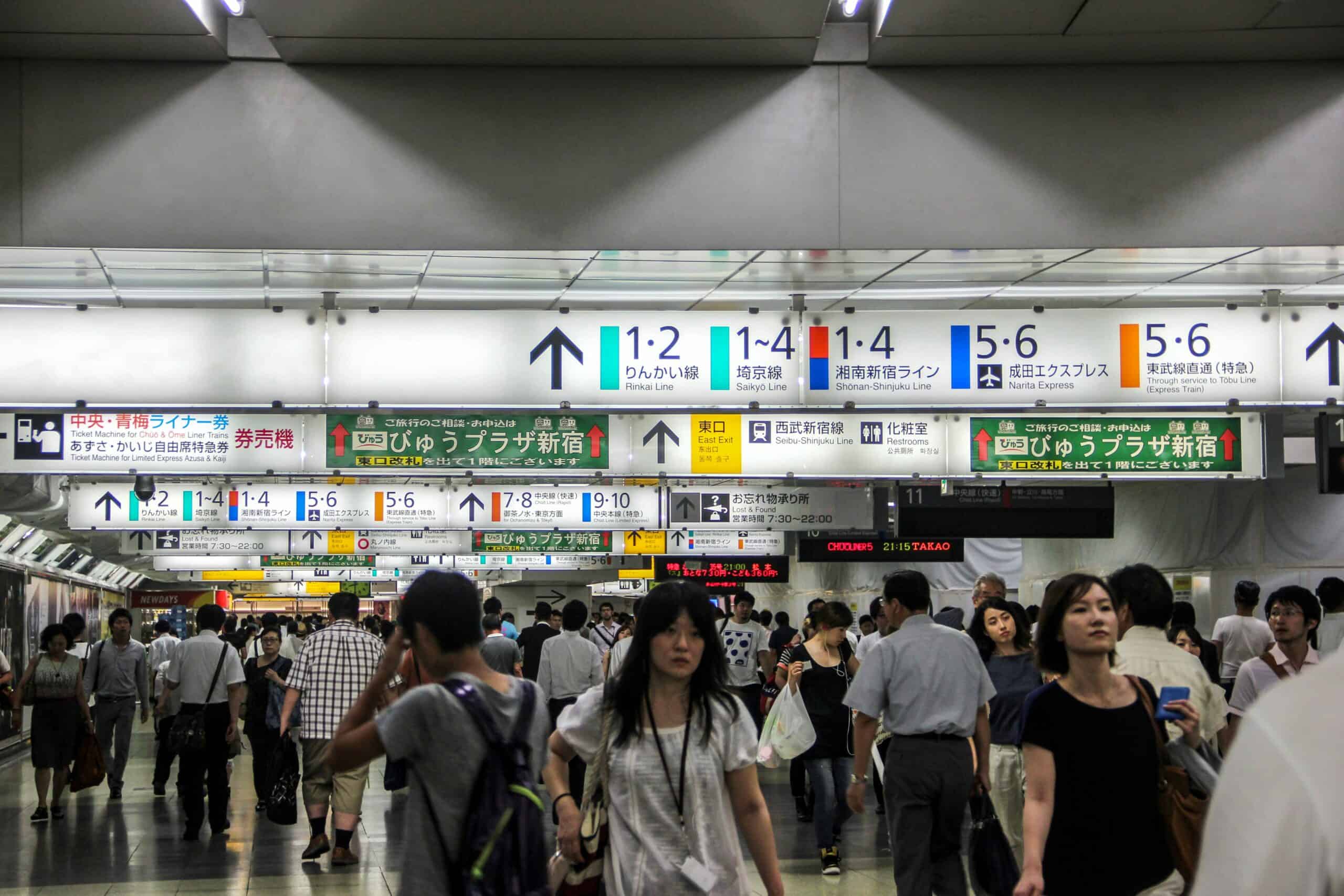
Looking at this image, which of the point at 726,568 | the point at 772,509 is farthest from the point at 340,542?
the point at 772,509

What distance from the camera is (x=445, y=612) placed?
11.1 feet

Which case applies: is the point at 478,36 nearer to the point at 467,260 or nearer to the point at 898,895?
the point at 467,260

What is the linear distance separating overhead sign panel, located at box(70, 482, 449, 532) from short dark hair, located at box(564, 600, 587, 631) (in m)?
6.76

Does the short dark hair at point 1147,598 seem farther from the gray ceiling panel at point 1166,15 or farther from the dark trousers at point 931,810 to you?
the gray ceiling panel at point 1166,15

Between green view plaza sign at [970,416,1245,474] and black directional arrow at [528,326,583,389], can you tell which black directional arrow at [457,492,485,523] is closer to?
green view plaza sign at [970,416,1245,474]

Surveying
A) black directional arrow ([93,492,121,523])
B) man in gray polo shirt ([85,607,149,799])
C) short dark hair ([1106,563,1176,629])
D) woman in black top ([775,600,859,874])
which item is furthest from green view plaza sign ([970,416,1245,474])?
black directional arrow ([93,492,121,523])

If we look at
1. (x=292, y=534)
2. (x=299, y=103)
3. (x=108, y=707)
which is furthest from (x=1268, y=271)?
(x=292, y=534)

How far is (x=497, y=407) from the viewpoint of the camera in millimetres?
7777

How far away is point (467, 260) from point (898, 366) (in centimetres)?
251

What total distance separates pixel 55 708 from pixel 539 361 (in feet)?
24.2

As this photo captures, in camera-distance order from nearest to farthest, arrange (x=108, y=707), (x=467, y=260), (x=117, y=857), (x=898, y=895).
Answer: (x=898, y=895) → (x=467, y=260) → (x=117, y=857) → (x=108, y=707)

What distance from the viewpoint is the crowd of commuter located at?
3.17 metres

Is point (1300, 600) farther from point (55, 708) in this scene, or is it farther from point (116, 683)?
point (116, 683)

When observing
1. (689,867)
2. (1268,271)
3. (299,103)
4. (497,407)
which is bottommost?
(689,867)
